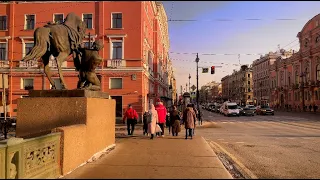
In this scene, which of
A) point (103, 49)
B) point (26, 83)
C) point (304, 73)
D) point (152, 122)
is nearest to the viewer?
point (152, 122)

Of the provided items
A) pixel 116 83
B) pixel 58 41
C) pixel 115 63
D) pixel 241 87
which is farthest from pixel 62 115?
pixel 241 87

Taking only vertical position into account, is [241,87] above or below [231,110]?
above

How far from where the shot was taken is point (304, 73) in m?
66.8

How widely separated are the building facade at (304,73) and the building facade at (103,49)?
39608 millimetres

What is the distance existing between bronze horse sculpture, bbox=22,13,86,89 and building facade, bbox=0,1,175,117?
2302 centimetres

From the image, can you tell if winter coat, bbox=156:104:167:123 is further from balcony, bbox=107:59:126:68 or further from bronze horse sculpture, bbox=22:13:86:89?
balcony, bbox=107:59:126:68

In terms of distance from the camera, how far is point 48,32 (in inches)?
343

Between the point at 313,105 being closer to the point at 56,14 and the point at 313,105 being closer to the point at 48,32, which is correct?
the point at 56,14

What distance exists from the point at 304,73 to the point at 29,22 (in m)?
53.1

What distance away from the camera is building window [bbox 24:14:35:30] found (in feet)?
113

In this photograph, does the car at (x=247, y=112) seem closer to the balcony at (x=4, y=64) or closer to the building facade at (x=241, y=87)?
the balcony at (x=4, y=64)

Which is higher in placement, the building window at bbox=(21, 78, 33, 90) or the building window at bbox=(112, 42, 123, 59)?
the building window at bbox=(112, 42, 123, 59)

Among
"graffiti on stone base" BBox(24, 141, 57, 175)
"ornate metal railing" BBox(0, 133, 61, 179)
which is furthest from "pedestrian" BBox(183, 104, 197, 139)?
"graffiti on stone base" BBox(24, 141, 57, 175)

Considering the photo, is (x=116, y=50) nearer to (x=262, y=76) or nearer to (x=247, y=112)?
(x=247, y=112)
